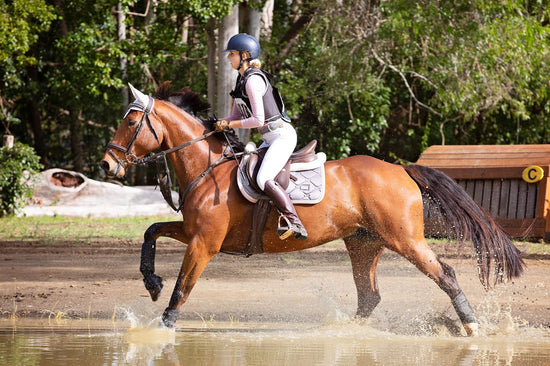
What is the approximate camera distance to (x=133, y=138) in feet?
21.1

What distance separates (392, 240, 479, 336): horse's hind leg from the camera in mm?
6406

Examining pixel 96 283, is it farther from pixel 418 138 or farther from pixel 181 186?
pixel 418 138

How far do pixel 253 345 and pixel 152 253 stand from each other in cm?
126

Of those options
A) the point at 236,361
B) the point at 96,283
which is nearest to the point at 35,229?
the point at 96,283

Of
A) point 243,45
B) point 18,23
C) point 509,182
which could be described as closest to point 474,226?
point 243,45

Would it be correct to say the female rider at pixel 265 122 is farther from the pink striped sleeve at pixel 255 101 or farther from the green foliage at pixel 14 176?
the green foliage at pixel 14 176

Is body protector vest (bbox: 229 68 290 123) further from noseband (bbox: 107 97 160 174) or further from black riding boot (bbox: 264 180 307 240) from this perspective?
noseband (bbox: 107 97 160 174)

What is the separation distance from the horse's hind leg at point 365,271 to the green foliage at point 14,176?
11548mm

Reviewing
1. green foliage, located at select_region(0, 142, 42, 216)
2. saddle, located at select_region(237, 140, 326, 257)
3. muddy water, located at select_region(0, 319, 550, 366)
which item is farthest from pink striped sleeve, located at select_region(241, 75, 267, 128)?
green foliage, located at select_region(0, 142, 42, 216)

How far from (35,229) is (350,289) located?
8066mm

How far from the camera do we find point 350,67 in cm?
1867

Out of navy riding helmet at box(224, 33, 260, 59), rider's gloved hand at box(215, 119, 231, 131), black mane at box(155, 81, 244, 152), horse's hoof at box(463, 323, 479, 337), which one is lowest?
horse's hoof at box(463, 323, 479, 337)

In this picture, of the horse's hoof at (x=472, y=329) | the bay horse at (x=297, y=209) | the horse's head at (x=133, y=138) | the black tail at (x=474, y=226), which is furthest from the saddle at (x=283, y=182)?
the horse's hoof at (x=472, y=329)

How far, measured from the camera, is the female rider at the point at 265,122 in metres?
6.31
